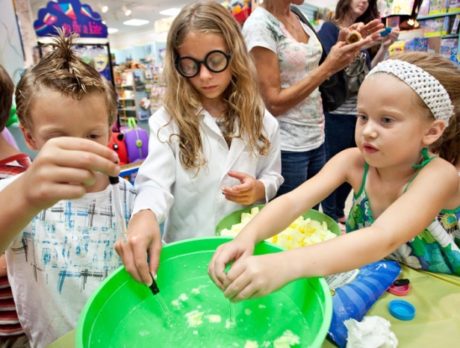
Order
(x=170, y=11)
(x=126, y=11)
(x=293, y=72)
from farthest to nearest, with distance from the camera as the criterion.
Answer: (x=170, y=11)
(x=126, y=11)
(x=293, y=72)

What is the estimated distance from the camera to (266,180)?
4.11 feet

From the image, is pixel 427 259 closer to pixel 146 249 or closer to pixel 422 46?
pixel 146 249

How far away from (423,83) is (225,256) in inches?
24.1

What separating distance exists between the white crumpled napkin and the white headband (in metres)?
0.52

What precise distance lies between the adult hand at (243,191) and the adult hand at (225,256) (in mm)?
384

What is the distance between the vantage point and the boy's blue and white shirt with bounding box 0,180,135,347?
883 millimetres

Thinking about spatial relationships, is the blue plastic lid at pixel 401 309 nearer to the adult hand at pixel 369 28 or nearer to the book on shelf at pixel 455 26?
the adult hand at pixel 369 28

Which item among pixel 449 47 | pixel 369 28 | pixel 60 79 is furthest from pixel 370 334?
pixel 449 47

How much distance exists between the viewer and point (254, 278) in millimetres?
547

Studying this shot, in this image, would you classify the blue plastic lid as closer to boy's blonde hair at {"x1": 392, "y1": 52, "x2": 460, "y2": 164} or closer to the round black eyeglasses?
boy's blonde hair at {"x1": 392, "y1": 52, "x2": 460, "y2": 164}

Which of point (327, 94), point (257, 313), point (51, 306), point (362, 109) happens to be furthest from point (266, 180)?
point (327, 94)

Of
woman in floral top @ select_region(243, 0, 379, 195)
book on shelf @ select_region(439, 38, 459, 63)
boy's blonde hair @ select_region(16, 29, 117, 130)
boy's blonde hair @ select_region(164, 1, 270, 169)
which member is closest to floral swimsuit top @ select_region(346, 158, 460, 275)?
boy's blonde hair @ select_region(164, 1, 270, 169)

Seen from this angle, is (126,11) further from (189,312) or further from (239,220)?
(189,312)

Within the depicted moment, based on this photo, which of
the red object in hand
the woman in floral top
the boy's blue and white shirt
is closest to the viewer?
the boy's blue and white shirt
